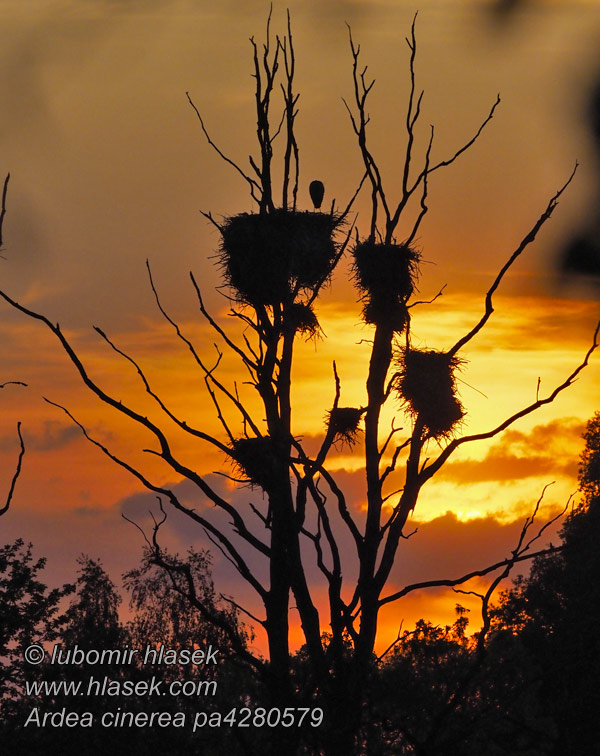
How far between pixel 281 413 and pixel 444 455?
1.00m

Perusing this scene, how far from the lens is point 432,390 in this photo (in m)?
9.02

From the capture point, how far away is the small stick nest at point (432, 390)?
8.96m

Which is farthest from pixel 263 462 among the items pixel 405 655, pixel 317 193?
pixel 405 655

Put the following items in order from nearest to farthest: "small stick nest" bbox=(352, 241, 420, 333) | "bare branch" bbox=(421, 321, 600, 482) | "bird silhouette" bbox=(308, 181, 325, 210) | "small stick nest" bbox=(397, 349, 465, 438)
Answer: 1. "bare branch" bbox=(421, 321, 600, 482)
2. "small stick nest" bbox=(352, 241, 420, 333)
3. "small stick nest" bbox=(397, 349, 465, 438)
4. "bird silhouette" bbox=(308, 181, 325, 210)

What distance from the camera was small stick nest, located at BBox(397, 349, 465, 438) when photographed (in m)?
8.96

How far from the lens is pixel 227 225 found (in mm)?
13758

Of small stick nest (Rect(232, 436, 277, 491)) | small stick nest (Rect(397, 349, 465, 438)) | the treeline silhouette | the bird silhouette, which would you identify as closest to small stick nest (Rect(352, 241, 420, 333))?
small stick nest (Rect(397, 349, 465, 438))

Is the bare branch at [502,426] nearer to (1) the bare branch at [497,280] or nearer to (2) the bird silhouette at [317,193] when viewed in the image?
(1) the bare branch at [497,280]

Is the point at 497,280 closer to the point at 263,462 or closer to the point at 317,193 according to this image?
the point at 263,462

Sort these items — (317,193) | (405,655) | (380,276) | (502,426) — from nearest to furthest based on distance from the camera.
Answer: (502,426) → (380,276) → (317,193) → (405,655)

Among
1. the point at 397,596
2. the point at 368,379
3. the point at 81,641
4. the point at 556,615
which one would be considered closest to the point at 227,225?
the point at 368,379

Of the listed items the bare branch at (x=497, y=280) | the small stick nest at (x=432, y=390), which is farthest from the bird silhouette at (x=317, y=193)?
the bare branch at (x=497, y=280)

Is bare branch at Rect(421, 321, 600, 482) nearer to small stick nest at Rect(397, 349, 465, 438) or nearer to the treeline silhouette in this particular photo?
small stick nest at Rect(397, 349, 465, 438)

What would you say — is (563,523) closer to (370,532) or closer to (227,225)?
(227,225)
